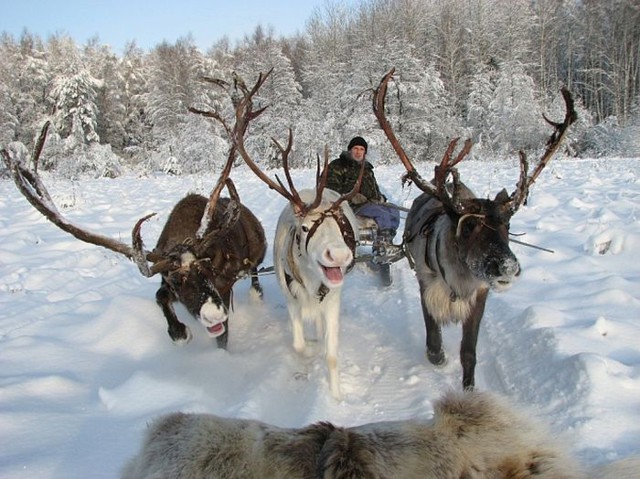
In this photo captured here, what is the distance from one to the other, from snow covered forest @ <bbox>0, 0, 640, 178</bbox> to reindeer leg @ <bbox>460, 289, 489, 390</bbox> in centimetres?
2917

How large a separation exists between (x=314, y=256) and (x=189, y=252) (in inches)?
54.0

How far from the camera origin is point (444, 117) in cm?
4200

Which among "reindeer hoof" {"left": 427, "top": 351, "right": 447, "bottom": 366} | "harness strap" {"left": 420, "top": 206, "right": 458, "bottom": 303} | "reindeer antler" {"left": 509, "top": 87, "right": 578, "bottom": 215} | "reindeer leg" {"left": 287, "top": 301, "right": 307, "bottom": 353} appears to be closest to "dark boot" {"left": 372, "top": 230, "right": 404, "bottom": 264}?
"harness strap" {"left": 420, "top": 206, "right": 458, "bottom": 303}

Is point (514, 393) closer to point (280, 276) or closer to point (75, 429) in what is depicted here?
point (280, 276)

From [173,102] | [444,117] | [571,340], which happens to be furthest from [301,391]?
[173,102]

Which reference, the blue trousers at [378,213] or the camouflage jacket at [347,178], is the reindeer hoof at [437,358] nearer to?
the blue trousers at [378,213]

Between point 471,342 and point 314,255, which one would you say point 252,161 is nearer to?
point 314,255

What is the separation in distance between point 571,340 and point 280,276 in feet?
9.69

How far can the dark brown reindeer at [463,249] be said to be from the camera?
3889 millimetres

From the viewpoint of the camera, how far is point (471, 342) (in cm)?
447

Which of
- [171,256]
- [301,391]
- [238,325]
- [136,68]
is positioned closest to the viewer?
[301,391]

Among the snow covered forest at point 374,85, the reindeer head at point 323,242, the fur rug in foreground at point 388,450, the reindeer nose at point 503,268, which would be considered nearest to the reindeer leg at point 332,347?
the reindeer head at point 323,242

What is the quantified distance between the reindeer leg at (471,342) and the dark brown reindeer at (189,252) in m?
2.26

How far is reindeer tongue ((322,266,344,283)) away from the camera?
165 inches
